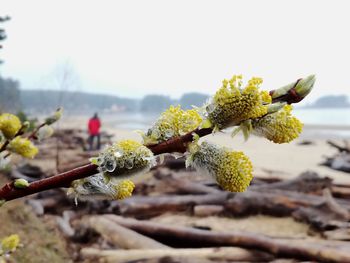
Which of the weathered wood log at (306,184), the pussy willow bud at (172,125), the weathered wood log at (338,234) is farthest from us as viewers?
the weathered wood log at (306,184)

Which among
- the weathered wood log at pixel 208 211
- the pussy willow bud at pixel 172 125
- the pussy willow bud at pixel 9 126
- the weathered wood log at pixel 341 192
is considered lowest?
the weathered wood log at pixel 208 211

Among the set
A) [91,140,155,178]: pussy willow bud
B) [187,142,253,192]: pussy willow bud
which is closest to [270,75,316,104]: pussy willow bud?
[187,142,253,192]: pussy willow bud

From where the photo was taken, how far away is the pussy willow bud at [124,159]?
0.86 metres

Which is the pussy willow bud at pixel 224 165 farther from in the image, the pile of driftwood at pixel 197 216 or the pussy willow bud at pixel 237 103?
the pile of driftwood at pixel 197 216

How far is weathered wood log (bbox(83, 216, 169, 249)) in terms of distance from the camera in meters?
3.88

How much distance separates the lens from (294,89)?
90 cm

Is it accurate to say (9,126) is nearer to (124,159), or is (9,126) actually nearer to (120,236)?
(124,159)

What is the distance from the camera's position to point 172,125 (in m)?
0.95

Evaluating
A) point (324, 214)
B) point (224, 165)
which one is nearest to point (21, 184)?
point (224, 165)

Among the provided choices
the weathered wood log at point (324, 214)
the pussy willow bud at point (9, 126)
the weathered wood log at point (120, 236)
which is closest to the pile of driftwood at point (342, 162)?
the weathered wood log at point (324, 214)

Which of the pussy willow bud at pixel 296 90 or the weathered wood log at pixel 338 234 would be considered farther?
the weathered wood log at pixel 338 234

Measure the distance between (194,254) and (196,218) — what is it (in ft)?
8.22

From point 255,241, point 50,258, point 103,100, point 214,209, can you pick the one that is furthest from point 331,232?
point 103,100

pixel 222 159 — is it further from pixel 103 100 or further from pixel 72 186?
pixel 103 100
